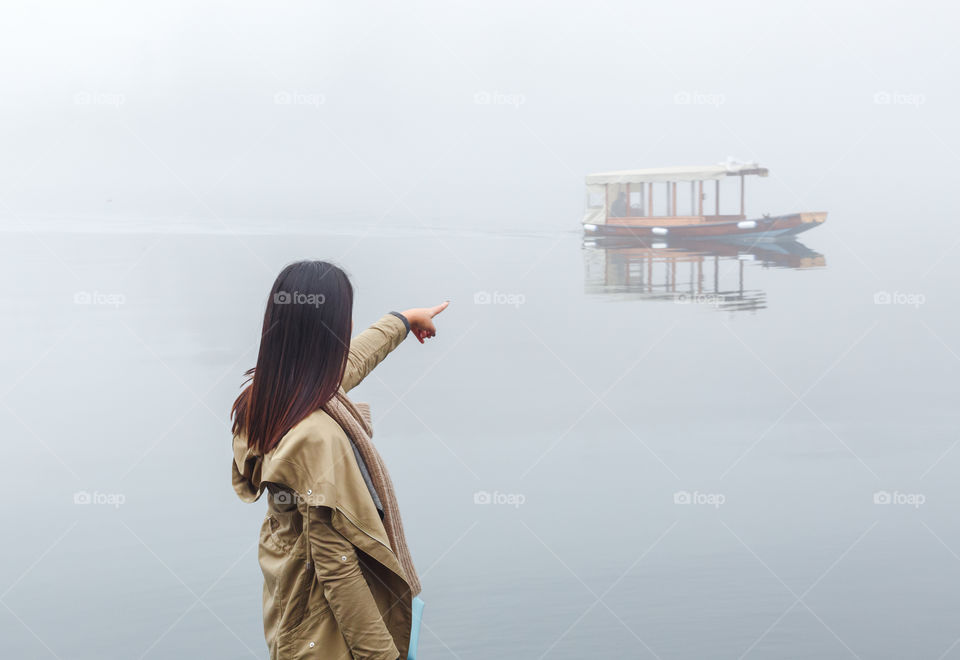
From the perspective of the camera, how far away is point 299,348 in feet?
2.85

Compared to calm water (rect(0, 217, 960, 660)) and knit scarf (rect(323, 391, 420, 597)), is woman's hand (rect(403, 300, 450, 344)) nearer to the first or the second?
knit scarf (rect(323, 391, 420, 597))

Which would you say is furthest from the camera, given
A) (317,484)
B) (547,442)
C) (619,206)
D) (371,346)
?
(619,206)

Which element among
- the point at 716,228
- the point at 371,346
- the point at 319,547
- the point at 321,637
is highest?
the point at 371,346

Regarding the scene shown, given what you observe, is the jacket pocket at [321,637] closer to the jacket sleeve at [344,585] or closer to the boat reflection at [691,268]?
the jacket sleeve at [344,585]

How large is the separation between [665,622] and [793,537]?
0.65 meters

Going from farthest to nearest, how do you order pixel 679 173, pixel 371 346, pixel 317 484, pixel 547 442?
pixel 679 173 → pixel 547 442 → pixel 371 346 → pixel 317 484

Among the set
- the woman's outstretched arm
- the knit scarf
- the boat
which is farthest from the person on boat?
the knit scarf

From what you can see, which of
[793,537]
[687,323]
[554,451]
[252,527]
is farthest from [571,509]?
[687,323]

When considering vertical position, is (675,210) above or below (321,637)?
below

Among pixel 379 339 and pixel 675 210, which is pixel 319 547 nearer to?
pixel 379 339

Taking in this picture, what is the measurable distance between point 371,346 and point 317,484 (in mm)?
285

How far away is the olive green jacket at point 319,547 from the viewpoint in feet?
2.76

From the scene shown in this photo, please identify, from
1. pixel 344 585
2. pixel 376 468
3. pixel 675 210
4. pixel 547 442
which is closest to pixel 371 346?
pixel 376 468

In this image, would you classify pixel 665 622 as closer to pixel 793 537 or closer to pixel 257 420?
pixel 793 537
